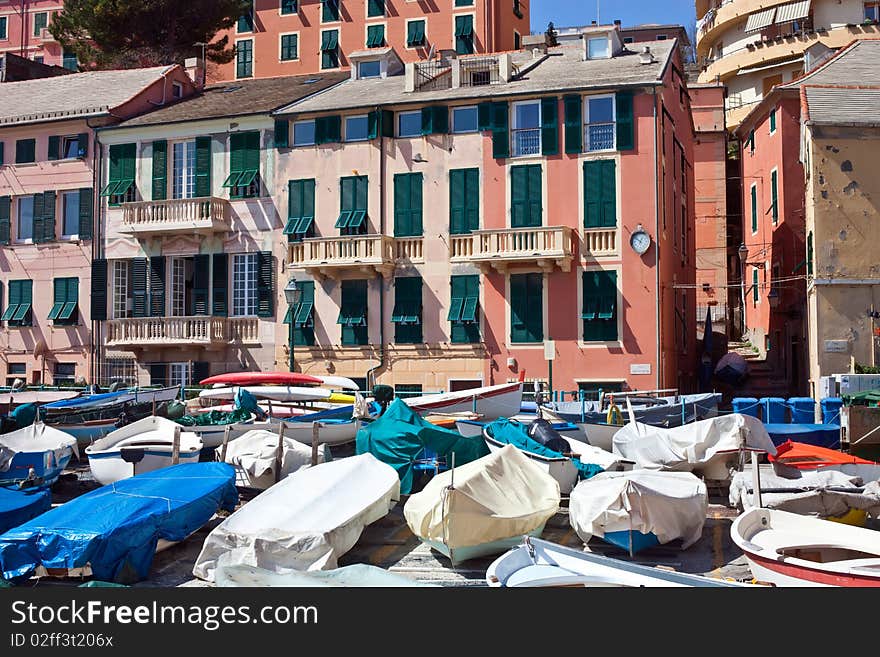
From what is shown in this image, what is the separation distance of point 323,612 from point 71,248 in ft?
115

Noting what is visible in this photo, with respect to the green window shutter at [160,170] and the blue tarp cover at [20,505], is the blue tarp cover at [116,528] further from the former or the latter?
the green window shutter at [160,170]

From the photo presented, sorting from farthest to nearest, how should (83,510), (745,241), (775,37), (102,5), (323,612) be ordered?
1. (775,37)
2. (102,5)
3. (745,241)
4. (83,510)
5. (323,612)

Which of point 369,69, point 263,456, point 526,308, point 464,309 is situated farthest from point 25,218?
point 263,456

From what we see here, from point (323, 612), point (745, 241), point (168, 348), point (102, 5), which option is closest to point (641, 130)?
point (745, 241)

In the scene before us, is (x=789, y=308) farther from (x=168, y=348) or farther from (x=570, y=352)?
(x=168, y=348)

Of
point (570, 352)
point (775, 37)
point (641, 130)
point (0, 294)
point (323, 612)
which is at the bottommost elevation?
point (323, 612)

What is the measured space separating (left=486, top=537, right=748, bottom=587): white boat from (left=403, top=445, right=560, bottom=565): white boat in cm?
253

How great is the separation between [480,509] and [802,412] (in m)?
15.3

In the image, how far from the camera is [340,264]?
1462 inches

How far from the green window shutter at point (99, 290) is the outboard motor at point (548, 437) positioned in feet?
78.2

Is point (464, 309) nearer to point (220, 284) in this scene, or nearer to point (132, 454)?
point (220, 284)

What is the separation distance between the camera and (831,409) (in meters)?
27.9

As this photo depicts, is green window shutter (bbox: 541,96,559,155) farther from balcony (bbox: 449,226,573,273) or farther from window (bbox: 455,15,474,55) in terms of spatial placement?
window (bbox: 455,15,474,55)

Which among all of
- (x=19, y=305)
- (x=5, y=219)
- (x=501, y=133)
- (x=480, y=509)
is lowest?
(x=480, y=509)
